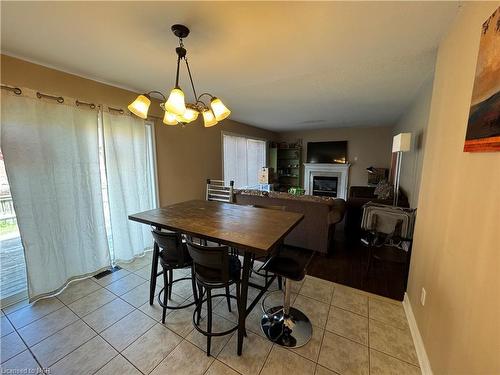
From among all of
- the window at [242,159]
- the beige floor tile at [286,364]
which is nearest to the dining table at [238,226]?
the beige floor tile at [286,364]

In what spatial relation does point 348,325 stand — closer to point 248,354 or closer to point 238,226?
point 248,354

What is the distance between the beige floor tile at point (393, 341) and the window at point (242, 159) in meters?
3.58

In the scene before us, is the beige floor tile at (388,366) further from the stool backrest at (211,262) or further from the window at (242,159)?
the window at (242,159)

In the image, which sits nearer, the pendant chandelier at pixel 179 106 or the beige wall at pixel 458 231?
the beige wall at pixel 458 231

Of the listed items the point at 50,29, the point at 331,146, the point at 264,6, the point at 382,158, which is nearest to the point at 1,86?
the point at 50,29

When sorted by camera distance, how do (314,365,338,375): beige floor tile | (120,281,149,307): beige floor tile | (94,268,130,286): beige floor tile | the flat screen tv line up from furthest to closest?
the flat screen tv < (94,268,130,286): beige floor tile < (120,281,149,307): beige floor tile < (314,365,338,375): beige floor tile

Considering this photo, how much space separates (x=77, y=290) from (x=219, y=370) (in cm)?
189

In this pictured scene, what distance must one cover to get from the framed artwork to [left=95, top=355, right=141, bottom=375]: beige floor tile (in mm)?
2383

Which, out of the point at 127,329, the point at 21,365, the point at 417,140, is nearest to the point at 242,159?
the point at 417,140

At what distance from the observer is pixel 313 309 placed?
6.40 feet

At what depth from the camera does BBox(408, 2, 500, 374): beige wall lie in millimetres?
820

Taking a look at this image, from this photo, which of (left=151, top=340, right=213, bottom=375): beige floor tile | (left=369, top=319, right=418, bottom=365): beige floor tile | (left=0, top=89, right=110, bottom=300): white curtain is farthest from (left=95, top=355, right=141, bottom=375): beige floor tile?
(left=369, top=319, right=418, bottom=365): beige floor tile

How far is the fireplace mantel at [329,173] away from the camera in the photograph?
6117 millimetres

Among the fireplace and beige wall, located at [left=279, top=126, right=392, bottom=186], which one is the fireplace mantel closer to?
the fireplace
